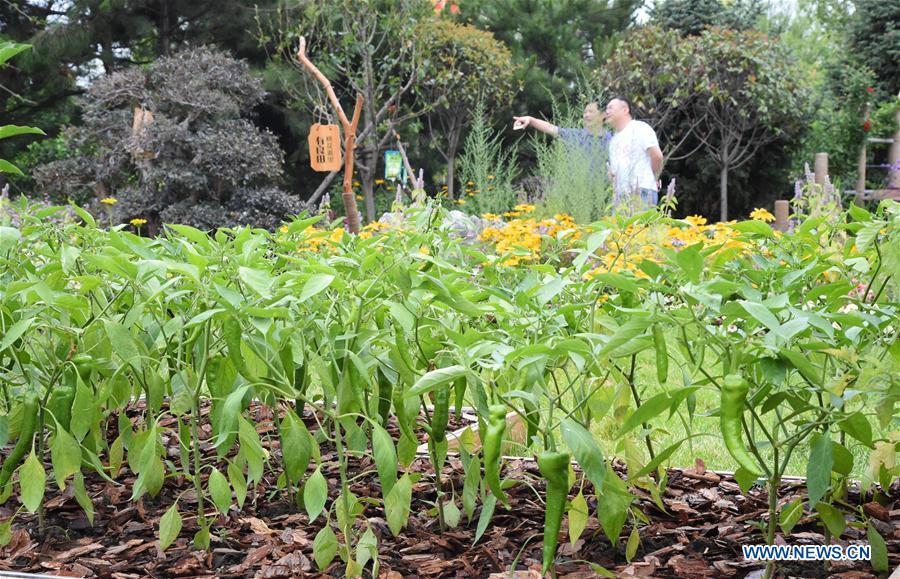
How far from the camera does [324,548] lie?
4.77ft

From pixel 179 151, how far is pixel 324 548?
9495 mm

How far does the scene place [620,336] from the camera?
123 cm

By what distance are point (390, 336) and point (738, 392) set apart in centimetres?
58

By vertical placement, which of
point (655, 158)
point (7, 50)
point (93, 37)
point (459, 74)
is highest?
point (93, 37)

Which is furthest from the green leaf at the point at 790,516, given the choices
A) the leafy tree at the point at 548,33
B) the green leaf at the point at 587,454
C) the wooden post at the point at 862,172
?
the leafy tree at the point at 548,33

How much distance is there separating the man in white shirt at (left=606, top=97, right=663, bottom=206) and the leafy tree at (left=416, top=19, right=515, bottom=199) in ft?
18.0

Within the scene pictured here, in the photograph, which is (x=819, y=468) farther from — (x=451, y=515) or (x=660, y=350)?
(x=451, y=515)

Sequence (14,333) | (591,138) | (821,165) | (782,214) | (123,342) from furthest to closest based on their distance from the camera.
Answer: (821,165) < (782,214) < (591,138) < (123,342) < (14,333)

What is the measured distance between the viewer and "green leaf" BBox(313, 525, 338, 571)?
57.0 inches

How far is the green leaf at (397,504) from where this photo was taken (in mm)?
1451

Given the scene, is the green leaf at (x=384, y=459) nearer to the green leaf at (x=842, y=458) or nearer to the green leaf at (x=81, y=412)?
the green leaf at (x=81, y=412)

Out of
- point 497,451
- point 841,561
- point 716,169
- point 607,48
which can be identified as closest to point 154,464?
point 497,451

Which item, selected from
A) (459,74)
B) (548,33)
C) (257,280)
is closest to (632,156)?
(257,280)

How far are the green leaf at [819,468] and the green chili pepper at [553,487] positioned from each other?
36cm
